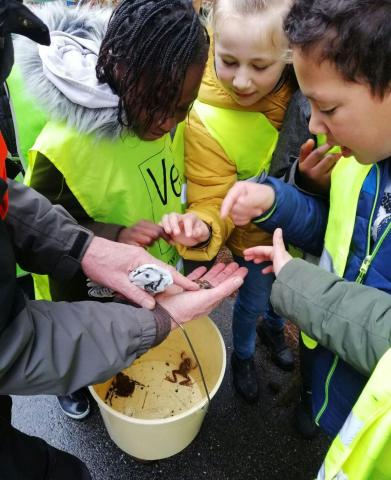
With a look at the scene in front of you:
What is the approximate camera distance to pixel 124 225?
57.2 inches

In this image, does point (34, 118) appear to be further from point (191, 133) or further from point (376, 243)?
point (376, 243)

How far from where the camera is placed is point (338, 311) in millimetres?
1026

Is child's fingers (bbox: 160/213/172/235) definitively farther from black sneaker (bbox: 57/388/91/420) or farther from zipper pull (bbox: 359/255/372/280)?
black sneaker (bbox: 57/388/91/420)

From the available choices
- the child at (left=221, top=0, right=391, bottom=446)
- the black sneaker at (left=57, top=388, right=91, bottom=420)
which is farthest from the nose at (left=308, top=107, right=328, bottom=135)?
the black sneaker at (left=57, top=388, right=91, bottom=420)

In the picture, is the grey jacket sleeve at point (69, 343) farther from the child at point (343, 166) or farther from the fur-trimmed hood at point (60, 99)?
the fur-trimmed hood at point (60, 99)

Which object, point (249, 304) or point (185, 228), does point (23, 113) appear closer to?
point (185, 228)

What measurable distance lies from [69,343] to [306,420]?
1314mm

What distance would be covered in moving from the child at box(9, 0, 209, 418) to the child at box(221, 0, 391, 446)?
312 mm

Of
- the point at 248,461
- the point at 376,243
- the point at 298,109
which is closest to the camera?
the point at 376,243

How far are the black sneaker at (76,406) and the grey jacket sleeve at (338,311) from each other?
1.19 meters

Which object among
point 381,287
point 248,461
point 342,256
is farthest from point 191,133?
point 248,461

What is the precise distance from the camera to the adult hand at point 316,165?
1354 mm

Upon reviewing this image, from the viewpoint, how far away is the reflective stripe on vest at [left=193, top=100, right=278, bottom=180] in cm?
159

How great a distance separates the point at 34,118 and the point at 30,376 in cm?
80
